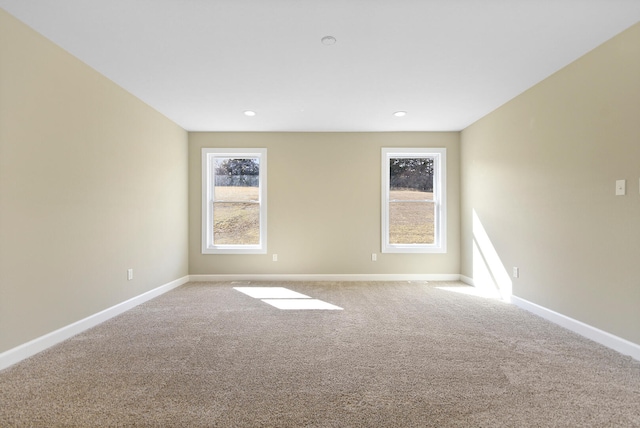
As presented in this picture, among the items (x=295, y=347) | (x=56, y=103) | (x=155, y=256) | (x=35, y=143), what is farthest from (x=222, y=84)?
(x=295, y=347)

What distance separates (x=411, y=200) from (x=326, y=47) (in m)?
3.37

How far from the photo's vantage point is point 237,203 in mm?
5504

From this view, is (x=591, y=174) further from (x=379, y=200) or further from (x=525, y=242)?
(x=379, y=200)

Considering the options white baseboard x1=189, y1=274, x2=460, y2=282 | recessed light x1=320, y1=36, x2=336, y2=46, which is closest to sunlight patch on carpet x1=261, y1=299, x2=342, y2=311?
white baseboard x1=189, y1=274, x2=460, y2=282

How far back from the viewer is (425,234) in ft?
18.1

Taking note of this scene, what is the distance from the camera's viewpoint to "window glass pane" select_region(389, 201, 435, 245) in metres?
5.48

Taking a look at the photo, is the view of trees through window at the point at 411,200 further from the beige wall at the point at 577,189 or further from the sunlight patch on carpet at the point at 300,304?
the sunlight patch on carpet at the point at 300,304

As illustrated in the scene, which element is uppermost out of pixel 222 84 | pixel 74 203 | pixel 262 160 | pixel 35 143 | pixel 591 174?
pixel 222 84

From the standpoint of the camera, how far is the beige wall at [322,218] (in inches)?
212

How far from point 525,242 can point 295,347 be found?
2.88m

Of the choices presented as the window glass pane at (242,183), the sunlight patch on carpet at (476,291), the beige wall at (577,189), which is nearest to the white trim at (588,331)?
the beige wall at (577,189)

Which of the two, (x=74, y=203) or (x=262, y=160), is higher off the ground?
(x=262, y=160)

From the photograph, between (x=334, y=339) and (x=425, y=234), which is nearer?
(x=334, y=339)

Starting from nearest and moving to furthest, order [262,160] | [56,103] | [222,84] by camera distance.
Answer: [56,103]
[222,84]
[262,160]
